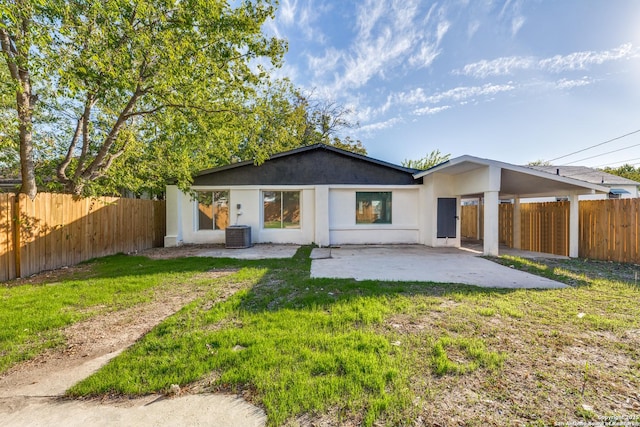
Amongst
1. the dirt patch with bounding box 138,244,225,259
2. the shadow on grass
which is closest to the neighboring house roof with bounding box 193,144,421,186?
the dirt patch with bounding box 138,244,225,259

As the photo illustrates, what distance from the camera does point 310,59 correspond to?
1406 cm

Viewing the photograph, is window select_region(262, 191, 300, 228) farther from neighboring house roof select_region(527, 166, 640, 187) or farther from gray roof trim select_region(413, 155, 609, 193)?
neighboring house roof select_region(527, 166, 640, 187)

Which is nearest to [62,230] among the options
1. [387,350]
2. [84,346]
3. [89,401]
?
[84,346]

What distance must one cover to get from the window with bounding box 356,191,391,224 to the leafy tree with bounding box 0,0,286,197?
4511mm

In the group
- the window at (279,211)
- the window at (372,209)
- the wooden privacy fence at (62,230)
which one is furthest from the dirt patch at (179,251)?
the window at (372,209)

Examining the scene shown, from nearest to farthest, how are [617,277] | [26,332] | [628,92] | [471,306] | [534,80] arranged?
[26,332], [471,306], [617,277], [534,80], [628,92]

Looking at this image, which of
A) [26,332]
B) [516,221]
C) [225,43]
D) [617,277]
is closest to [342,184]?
[225,43]

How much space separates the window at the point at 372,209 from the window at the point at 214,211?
5.56m

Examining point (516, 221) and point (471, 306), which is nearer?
point (471, 306)

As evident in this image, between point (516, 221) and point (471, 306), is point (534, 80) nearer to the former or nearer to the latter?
point (516, 221)

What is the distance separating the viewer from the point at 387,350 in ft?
8.58

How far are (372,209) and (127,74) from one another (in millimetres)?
8853

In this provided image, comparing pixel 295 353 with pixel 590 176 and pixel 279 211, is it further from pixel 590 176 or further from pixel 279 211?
pixel 590 176

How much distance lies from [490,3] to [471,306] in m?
10.2
